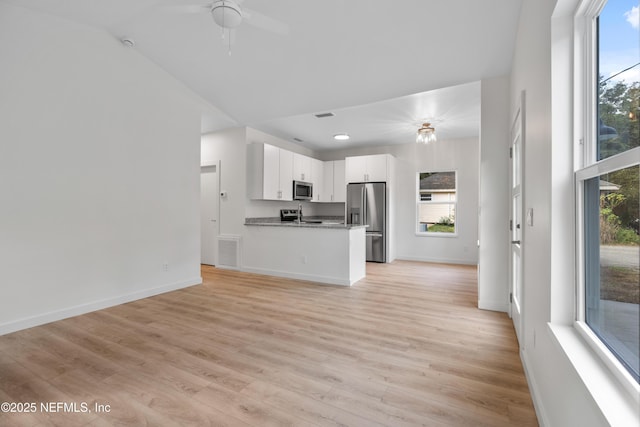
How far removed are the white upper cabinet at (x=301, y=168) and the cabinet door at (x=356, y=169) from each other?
857 mm

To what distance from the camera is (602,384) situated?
905mm

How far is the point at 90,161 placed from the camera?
3.36 m

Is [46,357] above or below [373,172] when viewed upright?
below

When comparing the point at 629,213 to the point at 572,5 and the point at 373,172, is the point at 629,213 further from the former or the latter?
the point at 373,172

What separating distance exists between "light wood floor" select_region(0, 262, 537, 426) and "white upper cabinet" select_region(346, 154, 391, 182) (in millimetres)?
3287

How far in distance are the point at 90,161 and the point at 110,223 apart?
737 millimetres

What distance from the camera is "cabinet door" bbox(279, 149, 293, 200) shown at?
585 centimetres

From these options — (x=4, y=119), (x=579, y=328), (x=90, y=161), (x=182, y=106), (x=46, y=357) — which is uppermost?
(x=182, y=106)

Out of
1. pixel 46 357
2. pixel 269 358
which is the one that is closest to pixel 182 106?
pixel 46 357

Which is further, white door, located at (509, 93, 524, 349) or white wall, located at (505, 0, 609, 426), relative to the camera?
white door, located at (509, 93, 524, 349)

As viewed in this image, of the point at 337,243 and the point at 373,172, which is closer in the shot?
the point at 337,243

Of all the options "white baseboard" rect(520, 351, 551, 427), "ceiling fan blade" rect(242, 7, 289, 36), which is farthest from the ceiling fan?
"white baseboard" rect(520, 351, 551, 427)

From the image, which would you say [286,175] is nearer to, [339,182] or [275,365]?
[339,182]

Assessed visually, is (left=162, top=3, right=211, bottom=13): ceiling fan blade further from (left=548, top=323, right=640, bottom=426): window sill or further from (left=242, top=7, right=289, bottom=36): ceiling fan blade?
(left=548, top=323, right=640, bottom=426): window sill
